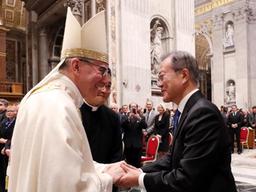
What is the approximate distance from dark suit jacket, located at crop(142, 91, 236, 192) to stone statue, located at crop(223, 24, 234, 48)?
25584 millimetres

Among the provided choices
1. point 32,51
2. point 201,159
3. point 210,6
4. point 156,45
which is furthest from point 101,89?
point 210,6

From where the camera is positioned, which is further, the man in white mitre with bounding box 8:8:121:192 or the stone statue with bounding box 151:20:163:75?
the stone statue with bounding box 151:20:163:75

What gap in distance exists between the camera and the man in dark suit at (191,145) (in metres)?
2.11

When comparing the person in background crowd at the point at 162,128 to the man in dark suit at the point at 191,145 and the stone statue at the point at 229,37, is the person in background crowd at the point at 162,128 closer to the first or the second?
the man in dark suit at the point at 191,145

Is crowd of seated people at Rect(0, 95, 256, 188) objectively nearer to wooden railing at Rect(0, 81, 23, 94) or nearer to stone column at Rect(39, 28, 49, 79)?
stone column at Rect(39, 28, 49, 79)

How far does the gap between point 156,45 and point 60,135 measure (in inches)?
555

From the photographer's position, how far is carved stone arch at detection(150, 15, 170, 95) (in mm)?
15383

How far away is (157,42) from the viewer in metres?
15.7

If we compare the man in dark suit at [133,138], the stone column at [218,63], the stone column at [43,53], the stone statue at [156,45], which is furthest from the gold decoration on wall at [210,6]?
the man in dark suit at [133,138]

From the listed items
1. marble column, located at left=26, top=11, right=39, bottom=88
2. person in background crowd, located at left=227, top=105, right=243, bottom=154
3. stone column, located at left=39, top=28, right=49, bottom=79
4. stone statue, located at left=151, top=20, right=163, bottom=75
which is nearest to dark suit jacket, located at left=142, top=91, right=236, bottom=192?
person in background crowd, located at left=227, top=105, right=243, bottom=154

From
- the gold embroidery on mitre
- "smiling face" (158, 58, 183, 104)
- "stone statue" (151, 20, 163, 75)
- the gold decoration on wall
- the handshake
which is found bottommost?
the handshake

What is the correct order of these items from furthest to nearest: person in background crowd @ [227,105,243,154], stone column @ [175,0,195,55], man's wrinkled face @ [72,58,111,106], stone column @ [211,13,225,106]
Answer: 1. stone column @ [211,13,225,106]
2. stone column @ [175,0,195,55]
3. person in background crowd @ [227,105,243,154]
4. man's wrinkled face @ [72,58,111,106]

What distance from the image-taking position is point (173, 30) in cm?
1631

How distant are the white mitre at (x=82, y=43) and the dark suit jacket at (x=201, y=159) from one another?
2.19ft
